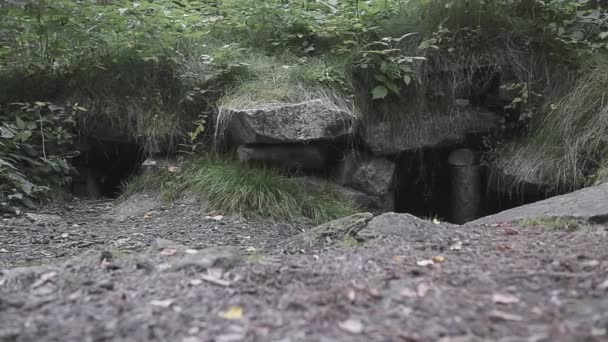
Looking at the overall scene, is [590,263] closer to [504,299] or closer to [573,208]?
[504,299]

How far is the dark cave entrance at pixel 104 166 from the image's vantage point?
4.39 m

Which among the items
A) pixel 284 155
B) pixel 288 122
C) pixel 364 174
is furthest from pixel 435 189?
pixel 288 122

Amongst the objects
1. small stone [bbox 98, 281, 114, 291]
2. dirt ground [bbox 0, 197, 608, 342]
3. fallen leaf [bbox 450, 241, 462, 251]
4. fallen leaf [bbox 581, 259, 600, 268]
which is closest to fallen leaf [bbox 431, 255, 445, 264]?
dirt ground [bbox 0, 197, 608, 342]

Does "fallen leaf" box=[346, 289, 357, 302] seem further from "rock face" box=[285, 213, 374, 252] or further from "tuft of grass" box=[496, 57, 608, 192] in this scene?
"tuft of grass" box=[496, 57, 608, 192]

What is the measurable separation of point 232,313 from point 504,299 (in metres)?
0.77

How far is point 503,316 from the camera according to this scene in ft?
4.48

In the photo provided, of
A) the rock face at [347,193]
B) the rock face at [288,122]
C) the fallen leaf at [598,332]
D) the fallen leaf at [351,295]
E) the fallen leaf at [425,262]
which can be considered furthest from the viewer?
the rock face at [347,193]

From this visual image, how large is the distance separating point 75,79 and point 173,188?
1.35 m

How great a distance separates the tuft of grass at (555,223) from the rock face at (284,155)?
1692 mm

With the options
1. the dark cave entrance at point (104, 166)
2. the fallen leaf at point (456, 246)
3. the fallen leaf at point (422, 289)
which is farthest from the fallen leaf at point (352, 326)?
the dark cave entrance at point (104, 166)

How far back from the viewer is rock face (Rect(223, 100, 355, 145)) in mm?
3695

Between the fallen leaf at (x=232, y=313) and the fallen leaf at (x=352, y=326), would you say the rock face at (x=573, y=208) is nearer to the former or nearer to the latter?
the fallen leaf at (x=352, y=326)

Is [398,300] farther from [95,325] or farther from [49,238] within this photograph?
[49,238]

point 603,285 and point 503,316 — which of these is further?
point 603,285
